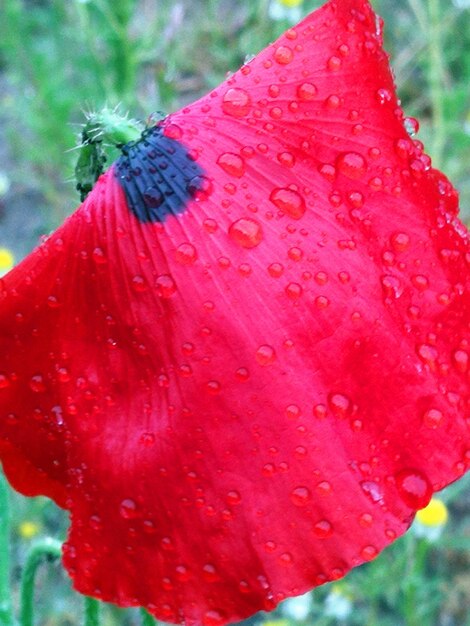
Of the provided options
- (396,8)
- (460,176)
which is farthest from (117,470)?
(396,8)

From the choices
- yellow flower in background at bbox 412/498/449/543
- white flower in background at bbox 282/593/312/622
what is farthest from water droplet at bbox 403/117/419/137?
white flower in background at bbox 282/593/312/622

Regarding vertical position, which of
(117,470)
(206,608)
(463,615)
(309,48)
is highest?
(309,48)

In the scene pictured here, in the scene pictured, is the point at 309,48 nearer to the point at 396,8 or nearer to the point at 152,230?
the point at 152,230

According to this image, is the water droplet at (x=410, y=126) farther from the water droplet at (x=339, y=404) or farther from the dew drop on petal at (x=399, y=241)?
the water droplet at (x=339, y=404)

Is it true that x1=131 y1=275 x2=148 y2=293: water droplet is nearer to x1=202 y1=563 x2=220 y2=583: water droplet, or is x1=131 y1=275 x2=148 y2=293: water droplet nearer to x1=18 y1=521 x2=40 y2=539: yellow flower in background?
x1=202 y1=563 x2=220 y2=583: water droplet

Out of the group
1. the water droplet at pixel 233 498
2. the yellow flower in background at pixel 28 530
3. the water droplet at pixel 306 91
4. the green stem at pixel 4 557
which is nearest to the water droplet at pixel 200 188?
the water droplet at pixel 306 91

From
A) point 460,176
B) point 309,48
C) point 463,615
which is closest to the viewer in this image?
point 309,48

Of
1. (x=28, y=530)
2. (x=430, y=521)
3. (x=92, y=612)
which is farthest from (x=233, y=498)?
(x=28, y=530)
